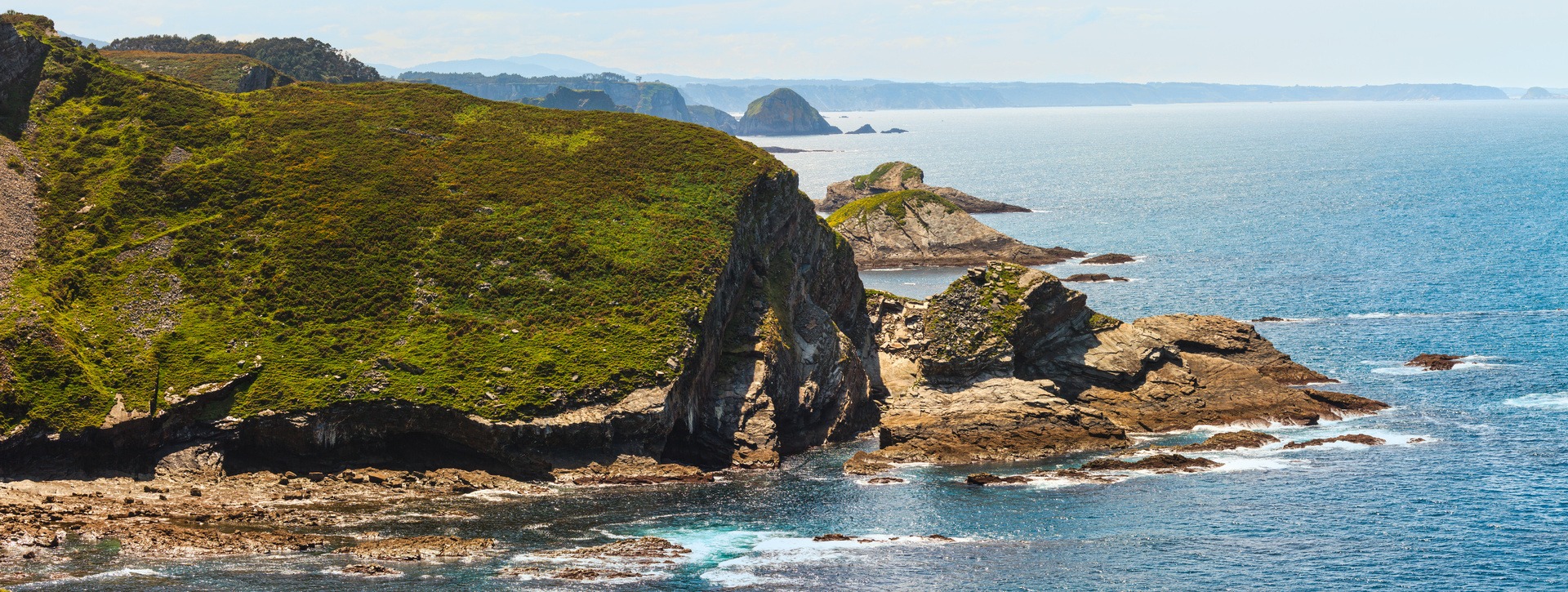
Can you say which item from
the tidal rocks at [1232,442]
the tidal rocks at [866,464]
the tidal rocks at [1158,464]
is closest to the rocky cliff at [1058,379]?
the tidal rocks at [866,464]

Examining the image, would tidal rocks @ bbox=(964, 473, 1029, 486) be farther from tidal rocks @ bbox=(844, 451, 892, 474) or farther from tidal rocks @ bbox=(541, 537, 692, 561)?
tidal rocks @ bbox=(541, 537, 692, 561)

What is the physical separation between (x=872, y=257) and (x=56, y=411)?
361 feet

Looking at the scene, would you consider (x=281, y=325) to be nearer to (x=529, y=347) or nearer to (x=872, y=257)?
(x=529, y=347)

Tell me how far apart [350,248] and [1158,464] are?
50.9 meters

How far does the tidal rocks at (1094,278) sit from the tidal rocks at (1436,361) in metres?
43.9

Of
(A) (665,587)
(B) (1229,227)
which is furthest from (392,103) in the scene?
(B) (1229,227)

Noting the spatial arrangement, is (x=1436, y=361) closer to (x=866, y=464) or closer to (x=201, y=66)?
(x=866, y=464)

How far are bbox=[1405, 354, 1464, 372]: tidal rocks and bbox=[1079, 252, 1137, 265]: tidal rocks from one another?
189 feet

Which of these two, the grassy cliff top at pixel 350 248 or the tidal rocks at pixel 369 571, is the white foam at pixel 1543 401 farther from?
the tidal rocks at pixel 369 571

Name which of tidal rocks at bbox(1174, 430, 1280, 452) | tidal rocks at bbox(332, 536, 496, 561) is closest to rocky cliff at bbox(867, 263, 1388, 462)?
tidal rocks at bbox(1174, 430, 1280, 452)

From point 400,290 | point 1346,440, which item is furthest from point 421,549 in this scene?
point 1346,440

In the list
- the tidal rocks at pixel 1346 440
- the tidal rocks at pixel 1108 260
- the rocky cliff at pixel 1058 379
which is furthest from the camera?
the tidal rocks at pixel 1108 260

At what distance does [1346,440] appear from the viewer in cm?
7069

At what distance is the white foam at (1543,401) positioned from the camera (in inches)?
2963
